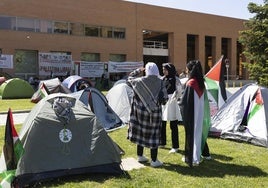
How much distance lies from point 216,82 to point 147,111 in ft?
14.6

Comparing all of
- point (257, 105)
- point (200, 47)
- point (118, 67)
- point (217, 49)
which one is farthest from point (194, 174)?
point (217, 49)

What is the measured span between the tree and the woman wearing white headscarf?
54.0 ft

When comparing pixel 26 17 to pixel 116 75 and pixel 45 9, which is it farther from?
pixel 116 75

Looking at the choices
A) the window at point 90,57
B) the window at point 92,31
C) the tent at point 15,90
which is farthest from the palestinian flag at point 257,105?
the window at point 92,31

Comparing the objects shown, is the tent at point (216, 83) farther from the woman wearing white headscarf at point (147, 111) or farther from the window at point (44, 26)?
the window at point (44, 26)

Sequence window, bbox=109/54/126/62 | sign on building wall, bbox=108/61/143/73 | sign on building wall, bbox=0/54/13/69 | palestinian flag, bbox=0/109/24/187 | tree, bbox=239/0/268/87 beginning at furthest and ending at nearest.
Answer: window, bbox=109/54/126/62
sign on building wall, bbox=108/61/143/73
sign on building wall, bbox=0/54/13/69
tree, bbox=239/0/268/87
palestinian flag, bbox=0/109/24/187

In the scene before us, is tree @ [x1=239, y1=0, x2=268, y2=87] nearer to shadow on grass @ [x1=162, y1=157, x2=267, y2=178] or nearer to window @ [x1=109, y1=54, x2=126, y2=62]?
shadow on grass @ [x1=162, y1=157, x2=267, y2=178]

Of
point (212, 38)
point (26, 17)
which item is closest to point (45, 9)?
point (26, 17)

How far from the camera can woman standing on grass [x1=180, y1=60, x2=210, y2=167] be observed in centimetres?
670

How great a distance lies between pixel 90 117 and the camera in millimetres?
6473

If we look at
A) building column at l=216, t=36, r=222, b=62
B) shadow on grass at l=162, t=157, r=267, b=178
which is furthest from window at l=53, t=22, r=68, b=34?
shadow on grass at l=162, t=157, r=267, b=178

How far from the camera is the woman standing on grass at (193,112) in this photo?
670cm

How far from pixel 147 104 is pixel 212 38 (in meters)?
47.4

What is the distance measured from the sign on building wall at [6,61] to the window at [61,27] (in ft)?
22.1
